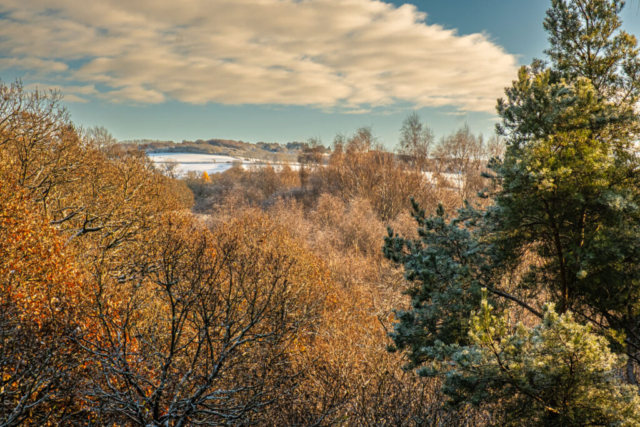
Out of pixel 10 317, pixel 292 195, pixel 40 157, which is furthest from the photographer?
pixel 292 195

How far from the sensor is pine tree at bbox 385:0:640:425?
5.39 metres

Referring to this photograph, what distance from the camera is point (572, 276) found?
650 centimetres

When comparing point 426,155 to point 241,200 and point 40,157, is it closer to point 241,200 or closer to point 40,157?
point 241,200

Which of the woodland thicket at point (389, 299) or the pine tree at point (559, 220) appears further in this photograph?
the pine tree at point (559, 220)

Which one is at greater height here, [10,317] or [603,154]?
[603,154]

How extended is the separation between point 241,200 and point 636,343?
1463 inches

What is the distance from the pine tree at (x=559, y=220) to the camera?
539cm

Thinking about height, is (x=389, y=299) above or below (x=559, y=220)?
below

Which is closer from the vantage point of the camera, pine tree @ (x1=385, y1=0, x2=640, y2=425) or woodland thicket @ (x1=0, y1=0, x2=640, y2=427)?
woodland thicket @ (x1=0, y1=0, x2=640, y2=427)

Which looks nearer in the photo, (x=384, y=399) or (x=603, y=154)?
(x=603, y=154)

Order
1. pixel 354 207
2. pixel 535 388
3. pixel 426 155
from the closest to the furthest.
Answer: pixel 535 388
pixel 354 207
pixel 426 155

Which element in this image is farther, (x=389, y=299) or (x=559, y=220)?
(x=389, y=299)

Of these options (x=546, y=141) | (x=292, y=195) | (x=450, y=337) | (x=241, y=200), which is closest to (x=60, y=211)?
(x=450, y=337)

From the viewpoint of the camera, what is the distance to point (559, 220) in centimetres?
609
